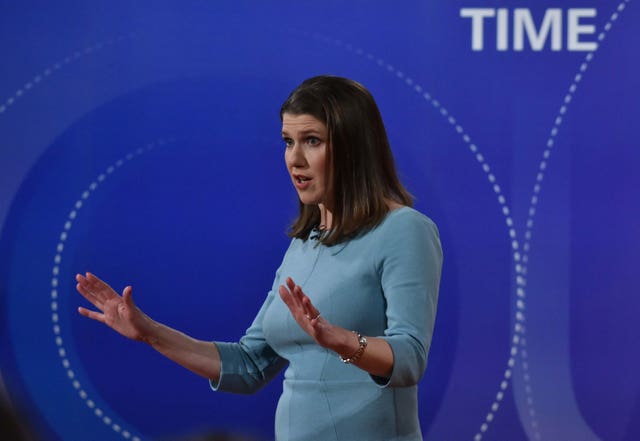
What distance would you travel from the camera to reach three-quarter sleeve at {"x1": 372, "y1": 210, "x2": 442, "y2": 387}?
6.40 ft

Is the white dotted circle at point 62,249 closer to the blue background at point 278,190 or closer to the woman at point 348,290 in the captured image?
the blue background at point 278,190

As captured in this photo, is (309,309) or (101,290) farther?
(101,290)

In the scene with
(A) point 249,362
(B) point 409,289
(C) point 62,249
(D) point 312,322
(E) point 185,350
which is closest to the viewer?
(D) point 312,322

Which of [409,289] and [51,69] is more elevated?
[51,69]

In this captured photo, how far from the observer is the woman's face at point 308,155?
86.0 inches

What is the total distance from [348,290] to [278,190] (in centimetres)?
137

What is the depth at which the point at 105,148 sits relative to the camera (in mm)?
3387

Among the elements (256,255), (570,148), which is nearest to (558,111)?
(570,148)

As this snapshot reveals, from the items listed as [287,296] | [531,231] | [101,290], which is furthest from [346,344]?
[531,231]

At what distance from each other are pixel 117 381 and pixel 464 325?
121 centimetres

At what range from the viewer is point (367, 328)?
2070 mm

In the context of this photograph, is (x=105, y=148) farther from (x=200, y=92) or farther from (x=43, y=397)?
(x=43, y=397)

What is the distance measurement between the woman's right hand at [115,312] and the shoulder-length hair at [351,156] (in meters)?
0.43

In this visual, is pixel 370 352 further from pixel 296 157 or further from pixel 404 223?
pixel 296 157
